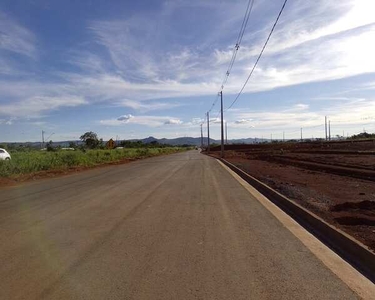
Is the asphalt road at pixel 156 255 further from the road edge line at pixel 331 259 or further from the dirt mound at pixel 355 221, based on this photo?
the dirt mound at pixel 355 221

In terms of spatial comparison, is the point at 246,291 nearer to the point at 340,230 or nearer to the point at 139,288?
the point at 139,288

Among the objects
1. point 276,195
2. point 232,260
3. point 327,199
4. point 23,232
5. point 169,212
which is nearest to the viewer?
point 232,260

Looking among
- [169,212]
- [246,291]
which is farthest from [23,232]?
[246,291]

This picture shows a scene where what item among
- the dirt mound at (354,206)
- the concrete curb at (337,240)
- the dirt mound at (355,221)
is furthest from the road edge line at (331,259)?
the dirt mound at (354,206)

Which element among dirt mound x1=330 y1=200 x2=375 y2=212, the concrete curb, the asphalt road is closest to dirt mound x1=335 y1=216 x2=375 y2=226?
the concrete curb

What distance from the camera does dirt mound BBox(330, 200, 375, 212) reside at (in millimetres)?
10961

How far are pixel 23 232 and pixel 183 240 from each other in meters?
3.27

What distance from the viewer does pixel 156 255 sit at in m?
6.75

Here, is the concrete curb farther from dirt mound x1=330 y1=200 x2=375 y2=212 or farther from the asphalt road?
Answer: dirt mound x1=330 y1=200 x2=375 y2=212

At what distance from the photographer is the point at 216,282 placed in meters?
5.39

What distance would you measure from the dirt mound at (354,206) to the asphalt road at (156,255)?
181 centimetres

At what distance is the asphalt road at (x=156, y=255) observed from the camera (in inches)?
203

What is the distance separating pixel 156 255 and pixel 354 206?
21.5ft

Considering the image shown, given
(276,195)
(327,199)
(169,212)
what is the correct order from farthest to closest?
1. (276,195)
2. (327,199)
3. (169,212)
